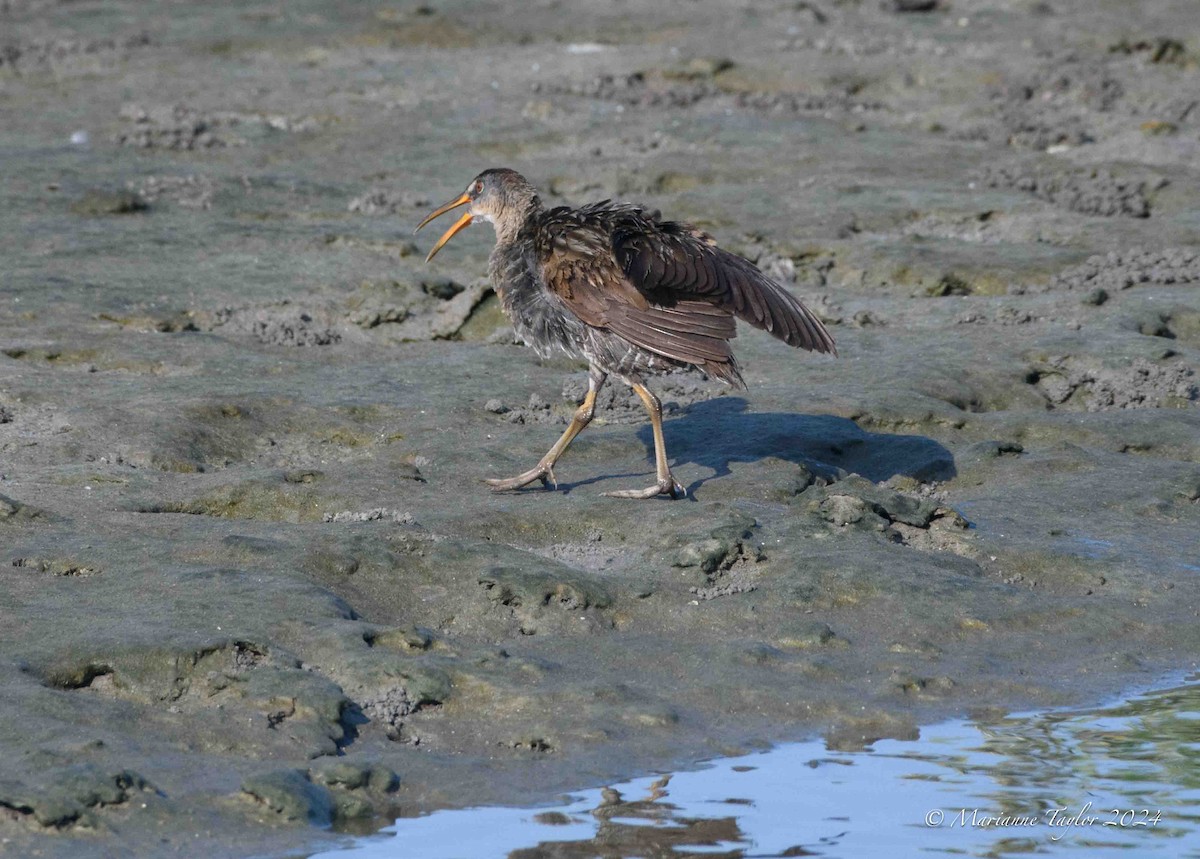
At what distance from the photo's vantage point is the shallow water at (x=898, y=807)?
5.78 metres

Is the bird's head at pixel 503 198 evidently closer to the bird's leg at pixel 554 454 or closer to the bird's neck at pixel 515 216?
the bird's neck at pixel 515 216

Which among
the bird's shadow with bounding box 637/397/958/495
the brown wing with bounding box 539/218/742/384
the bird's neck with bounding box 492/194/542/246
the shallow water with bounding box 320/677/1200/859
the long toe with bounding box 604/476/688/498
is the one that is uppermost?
the bird's neck with bounding box 492/194/542/246

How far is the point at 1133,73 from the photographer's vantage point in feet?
62.6

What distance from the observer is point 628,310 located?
29.7 feet

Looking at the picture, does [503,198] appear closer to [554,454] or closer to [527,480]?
[554,454]

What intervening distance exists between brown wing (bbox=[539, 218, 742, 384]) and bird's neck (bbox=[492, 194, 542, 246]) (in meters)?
0.89

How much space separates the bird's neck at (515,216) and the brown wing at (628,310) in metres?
0.89

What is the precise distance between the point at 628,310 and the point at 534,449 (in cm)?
118

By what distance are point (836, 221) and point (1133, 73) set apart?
6497 millimetres

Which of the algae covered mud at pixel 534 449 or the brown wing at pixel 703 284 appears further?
the brown wing at pixel 703 284

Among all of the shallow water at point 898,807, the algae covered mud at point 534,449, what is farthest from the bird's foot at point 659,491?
the shallow water at point 898,807

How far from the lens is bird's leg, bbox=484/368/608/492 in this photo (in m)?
9.08

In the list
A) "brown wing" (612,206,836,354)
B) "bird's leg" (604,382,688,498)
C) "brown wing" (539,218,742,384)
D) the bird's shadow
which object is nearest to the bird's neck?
"brown wing" (539,218,742,384)

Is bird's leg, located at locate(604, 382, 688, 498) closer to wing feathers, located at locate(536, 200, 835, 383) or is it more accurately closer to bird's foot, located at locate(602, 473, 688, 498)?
bird's foot, located at locate(602, 473, 688, 498)
